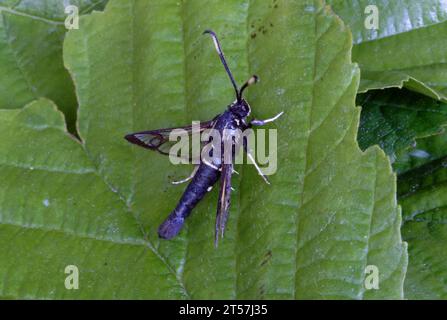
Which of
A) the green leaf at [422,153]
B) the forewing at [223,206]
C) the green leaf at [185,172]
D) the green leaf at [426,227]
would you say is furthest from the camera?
the green leaf at [422,153]

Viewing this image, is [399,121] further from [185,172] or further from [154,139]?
[154,139]

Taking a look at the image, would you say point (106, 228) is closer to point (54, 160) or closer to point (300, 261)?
point (54, 160)

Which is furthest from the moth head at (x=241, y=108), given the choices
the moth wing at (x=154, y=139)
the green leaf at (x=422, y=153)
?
the green leaf at (x=422, y=153)

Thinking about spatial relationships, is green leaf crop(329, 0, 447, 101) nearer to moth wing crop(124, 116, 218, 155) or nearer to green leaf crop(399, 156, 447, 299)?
green leaf crop(399, 156, 447, 299)

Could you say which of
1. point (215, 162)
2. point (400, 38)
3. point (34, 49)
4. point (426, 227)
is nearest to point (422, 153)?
point (426, 227)

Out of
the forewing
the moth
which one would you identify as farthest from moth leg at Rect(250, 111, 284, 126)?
Result: the forewing

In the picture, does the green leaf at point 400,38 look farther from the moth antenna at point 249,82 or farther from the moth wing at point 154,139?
the moth wing at point 154,139

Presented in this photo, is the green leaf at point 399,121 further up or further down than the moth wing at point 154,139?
further up
